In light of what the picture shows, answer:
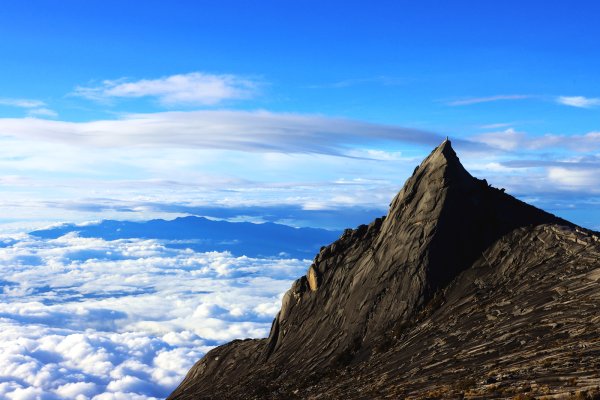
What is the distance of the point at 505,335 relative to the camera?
190 feet

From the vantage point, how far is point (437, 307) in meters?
75.5

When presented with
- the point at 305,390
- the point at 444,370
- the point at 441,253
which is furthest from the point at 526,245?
the point at 305,390

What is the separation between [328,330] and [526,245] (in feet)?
96.6

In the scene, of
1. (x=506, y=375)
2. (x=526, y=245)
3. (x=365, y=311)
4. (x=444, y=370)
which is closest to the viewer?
(x=506, y=375)

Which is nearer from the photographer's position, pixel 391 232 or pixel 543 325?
pixel 543 325

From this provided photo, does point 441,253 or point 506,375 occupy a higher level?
point 441,253

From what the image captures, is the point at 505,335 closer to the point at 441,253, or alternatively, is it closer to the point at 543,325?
the point at 543,325

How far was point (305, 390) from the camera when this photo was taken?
240 ft

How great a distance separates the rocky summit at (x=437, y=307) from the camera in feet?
171

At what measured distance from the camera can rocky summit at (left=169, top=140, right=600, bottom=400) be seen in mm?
52156

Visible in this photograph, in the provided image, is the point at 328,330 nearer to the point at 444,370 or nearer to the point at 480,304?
the point at 480,304

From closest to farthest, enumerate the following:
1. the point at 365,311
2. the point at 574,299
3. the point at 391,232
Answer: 1. the point at 574,299
2. the point at 365,311
3. the point at 391,232

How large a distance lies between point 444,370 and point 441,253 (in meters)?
27.6

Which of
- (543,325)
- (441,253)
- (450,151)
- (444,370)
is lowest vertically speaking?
(444,370)
